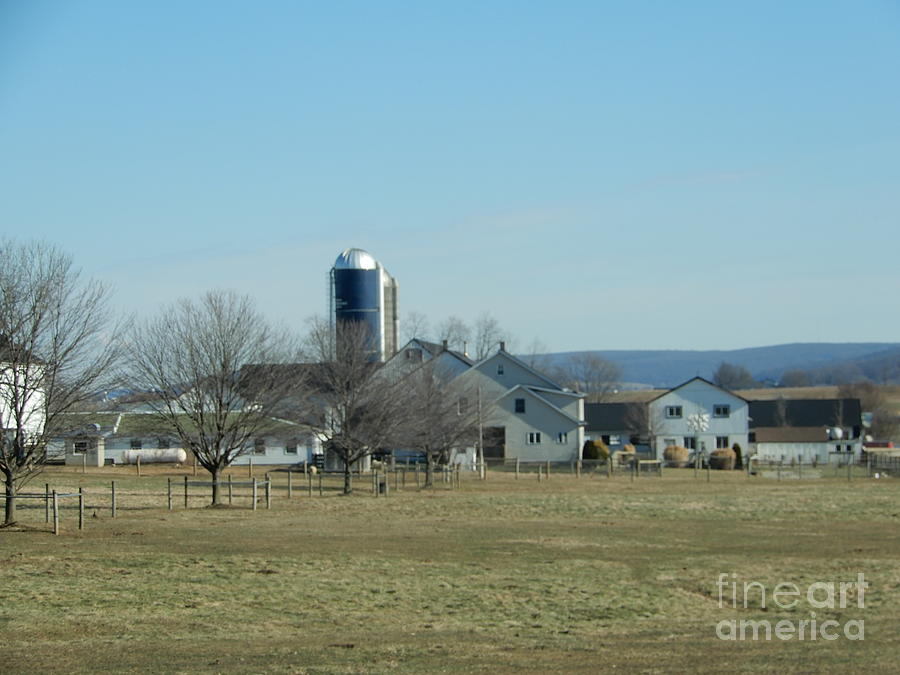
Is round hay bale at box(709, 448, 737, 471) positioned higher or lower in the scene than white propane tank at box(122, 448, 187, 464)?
lower

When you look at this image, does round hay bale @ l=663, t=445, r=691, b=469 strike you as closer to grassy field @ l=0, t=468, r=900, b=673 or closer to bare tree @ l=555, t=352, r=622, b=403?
grassy field @ l=0, t=468, r=900, b=673

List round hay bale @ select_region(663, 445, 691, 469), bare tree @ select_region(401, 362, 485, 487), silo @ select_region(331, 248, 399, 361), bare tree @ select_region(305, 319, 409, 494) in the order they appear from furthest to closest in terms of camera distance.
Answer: round hay bale @ select_region(663, 445, 691, 469) → silo @ select_region(331, 248, 399, 361) → bare tree @ select_region(401, 362, 485, 487) → bare tree @ select_region(305, 319, 409, 494)

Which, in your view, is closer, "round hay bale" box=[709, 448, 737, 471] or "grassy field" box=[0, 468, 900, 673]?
"grassy field" box=[0, 468, 900, 673]

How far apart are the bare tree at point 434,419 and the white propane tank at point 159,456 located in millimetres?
17103

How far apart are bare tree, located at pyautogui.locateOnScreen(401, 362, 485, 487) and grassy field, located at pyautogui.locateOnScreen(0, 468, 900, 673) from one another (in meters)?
14.5

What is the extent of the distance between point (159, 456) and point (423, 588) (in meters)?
51.5

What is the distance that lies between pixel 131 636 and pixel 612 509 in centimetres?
2804

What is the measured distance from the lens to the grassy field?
55.2 ft

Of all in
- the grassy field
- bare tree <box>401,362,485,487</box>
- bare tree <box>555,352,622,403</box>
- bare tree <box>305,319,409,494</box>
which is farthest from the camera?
bare tree <box>555,352,622,403</box>

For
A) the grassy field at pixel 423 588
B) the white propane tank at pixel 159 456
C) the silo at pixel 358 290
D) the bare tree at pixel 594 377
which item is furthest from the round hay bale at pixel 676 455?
the bare tree at pixel 594 377

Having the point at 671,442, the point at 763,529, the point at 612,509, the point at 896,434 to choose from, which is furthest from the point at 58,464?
the point at 896,434

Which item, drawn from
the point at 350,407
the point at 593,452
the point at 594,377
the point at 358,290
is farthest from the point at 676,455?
the point at 594,377

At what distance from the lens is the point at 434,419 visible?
57.7 meters

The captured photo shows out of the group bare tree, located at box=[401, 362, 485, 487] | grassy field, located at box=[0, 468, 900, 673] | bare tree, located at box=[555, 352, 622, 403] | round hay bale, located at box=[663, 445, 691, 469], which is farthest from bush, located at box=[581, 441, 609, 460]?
bare tree, located at box=[555, 352, 622, 403]
